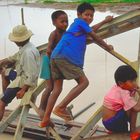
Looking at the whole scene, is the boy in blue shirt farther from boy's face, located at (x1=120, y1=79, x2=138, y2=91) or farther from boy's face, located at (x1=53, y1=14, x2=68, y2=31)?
boy's face, located at (x1=120, y1=79, x2=138, y2=91)

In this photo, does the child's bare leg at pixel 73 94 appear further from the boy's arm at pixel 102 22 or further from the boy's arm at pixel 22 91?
the boy's arm at pixel 22 91

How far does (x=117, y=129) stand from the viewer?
387 centimetres

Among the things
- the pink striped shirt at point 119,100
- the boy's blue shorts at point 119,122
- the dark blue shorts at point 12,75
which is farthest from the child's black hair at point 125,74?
the dark blue shorts at point 12,75

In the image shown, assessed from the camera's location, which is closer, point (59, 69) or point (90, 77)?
point (59, 69)

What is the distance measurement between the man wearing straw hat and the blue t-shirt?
2.30 ft

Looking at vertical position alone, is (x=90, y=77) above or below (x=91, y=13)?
below

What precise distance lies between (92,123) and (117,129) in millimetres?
436

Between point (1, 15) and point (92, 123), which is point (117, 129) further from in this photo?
point (1, 15)

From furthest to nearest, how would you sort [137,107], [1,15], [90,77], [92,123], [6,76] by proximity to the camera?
[1,15]
[90,77]
[6,76]
[92,123]
[137,107]

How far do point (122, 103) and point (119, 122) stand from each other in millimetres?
149

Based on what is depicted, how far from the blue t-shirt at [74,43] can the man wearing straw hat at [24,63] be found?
0.70 meters

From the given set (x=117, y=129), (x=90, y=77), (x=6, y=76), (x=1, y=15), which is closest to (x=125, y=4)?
(x=1, y=15)

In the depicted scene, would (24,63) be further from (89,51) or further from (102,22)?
(89,51)

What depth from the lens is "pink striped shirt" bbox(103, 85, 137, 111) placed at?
375 centimetres
